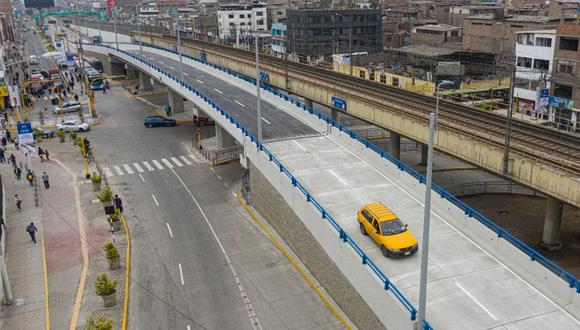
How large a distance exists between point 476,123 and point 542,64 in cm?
2776

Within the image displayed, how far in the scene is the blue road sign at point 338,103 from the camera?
45200 millimetres

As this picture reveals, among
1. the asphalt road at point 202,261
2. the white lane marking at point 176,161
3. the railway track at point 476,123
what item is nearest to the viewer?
the asphalt road at point 202,261

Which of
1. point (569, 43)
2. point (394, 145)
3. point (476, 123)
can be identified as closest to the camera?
point (476, 123)

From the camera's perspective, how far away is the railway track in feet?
97.8

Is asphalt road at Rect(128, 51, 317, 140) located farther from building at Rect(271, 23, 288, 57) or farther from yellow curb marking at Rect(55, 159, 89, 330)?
building at Rect(271, 23, 288, 57)

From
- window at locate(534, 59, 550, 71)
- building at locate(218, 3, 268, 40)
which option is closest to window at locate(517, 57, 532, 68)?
window at locate(534, 59, 550, 71)

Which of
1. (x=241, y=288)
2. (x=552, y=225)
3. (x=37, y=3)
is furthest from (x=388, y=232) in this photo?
(x=37, y=3)

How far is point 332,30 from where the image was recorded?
103 metres

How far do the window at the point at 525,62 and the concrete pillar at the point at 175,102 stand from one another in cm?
4443

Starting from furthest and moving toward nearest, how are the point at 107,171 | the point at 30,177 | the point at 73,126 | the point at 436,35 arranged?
the point at 436,35
the point at 73,126
the point at 107,171
the point at 30,177

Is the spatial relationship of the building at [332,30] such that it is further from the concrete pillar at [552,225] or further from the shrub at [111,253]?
the shrub at [111,253]

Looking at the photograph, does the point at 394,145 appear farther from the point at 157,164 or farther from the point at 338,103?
the point at 157,164

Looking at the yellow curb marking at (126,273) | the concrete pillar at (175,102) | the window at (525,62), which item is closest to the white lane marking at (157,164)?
the yellow curb marking at (126,273)

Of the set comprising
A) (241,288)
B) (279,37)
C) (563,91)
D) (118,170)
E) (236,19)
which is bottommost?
(241,288)
